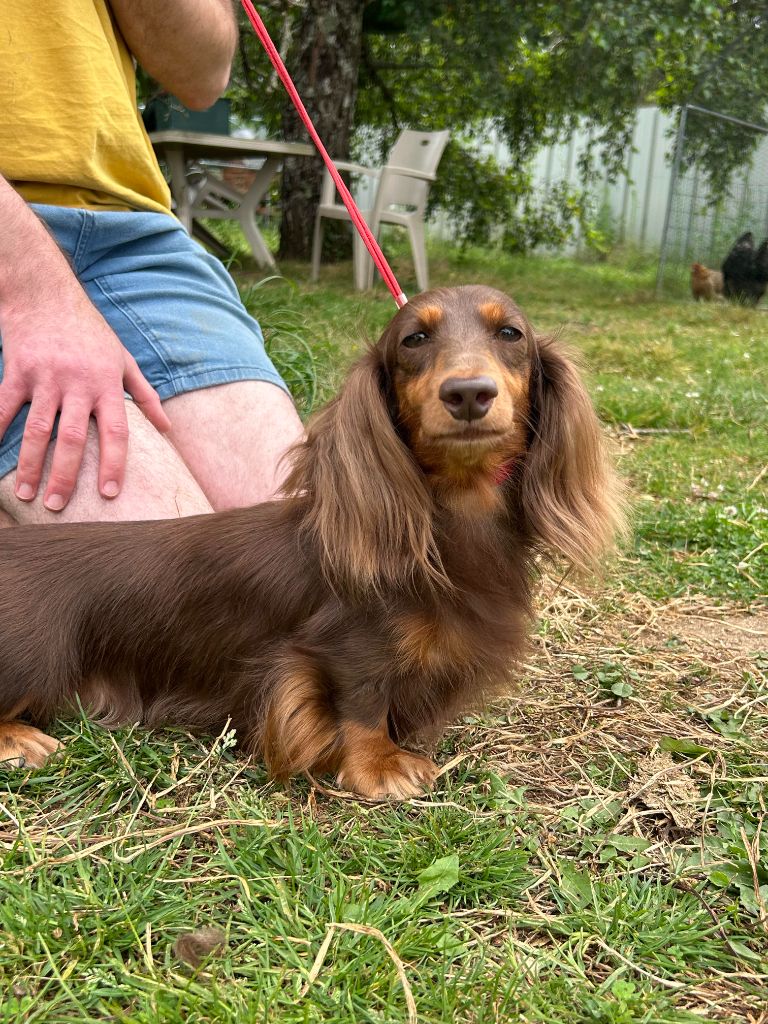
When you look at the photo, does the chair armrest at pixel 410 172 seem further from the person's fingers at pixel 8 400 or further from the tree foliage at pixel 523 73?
the person's fingers at pixel 8 400

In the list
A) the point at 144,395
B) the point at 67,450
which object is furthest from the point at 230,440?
the point at 67,450

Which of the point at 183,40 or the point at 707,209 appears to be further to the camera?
the point at 707,209

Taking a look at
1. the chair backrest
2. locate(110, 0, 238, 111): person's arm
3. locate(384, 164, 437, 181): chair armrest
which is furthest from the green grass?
the chair backrest

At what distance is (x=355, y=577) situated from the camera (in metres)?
1.74

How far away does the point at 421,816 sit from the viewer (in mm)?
1726

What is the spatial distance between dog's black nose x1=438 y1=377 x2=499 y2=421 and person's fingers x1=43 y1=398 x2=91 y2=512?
2.82 ft

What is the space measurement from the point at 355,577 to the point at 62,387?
82 cm

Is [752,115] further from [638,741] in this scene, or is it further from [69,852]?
[69,852]

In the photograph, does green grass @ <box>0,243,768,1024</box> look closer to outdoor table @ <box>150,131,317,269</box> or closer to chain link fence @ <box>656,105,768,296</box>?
outdoor table @ <box>150,131,317,269</box>

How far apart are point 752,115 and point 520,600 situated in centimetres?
988

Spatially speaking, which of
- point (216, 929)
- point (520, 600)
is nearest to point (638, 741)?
point (520, 600)

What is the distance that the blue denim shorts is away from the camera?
2.40 meters

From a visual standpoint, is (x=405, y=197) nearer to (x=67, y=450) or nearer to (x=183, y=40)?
(x=183, y=40)

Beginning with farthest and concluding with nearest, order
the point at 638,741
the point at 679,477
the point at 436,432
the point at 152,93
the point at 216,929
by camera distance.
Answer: the point at 152,93 < the point at 679,477 < the point at 638,741 < the point at 436,432 < the point at 216,929
